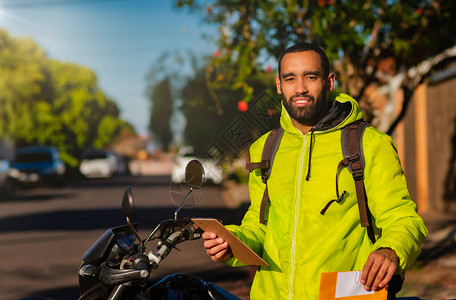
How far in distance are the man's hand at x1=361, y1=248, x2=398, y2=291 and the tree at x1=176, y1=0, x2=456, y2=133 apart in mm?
4417

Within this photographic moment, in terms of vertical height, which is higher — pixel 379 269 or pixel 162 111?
pixel 379 269

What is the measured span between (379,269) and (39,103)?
3812 centimetres

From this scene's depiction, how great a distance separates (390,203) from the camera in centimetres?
202

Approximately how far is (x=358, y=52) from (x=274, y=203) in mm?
4997

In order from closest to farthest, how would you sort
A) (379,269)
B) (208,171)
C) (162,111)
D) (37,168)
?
(379,269)
(208,171)
(37,168)
(162,111)

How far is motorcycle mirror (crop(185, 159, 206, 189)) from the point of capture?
83.2 inches

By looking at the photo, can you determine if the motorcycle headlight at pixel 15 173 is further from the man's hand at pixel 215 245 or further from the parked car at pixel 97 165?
the man's hand at pixel 215 245

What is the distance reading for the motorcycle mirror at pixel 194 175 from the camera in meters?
2.11

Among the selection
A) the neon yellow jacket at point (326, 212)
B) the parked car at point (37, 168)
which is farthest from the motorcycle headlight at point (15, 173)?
the neon yellow jacket at point (326, 212)

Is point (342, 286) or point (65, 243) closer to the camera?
point (342, 286)

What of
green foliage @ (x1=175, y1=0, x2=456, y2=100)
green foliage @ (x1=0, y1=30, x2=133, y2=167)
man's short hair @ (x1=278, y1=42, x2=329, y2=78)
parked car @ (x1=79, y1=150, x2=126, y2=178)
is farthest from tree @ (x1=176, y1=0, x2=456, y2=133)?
parked car @ (x1=79, y1=150, x2=126, y2=178)

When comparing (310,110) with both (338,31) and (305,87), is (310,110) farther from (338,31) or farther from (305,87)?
(338,31)

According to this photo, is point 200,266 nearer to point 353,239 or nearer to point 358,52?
point 358,52

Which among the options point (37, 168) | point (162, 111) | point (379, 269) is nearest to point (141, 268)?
point (379, 269)
